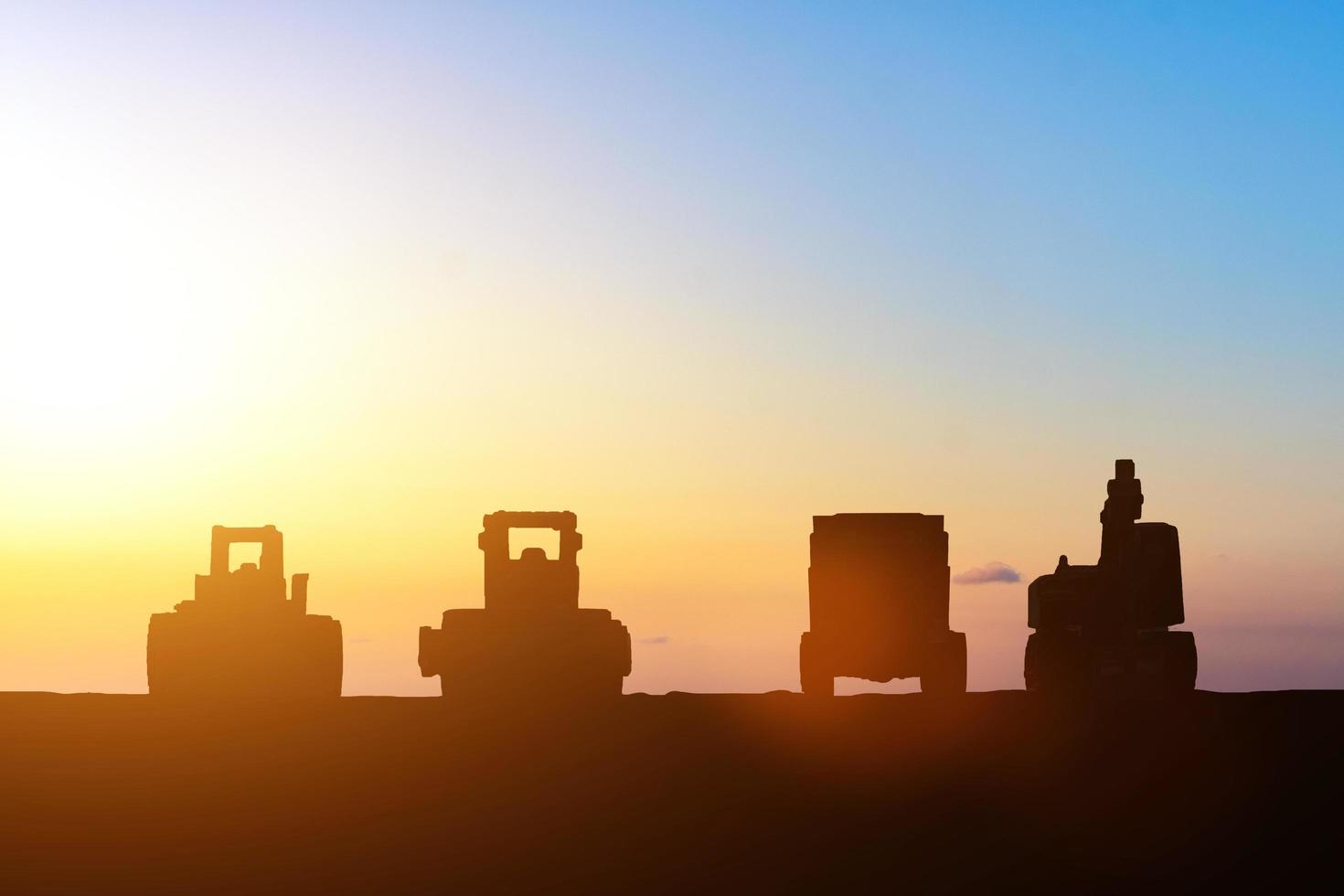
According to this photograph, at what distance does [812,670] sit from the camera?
2781 cm

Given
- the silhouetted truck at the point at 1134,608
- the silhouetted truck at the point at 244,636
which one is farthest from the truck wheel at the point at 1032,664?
the silhouetted truck at the point at 244,636

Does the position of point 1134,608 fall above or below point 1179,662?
above

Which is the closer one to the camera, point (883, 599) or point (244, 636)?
point (883, 599)

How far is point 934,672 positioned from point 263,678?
36.3 feet

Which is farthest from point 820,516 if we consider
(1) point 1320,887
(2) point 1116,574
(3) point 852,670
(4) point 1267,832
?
(1) point 1320,887

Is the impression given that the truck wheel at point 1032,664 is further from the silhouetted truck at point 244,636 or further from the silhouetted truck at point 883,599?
the silhouetted truck at point 244,636

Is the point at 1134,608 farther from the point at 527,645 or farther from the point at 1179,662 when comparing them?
the point at 527,645

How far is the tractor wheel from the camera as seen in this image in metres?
27.4

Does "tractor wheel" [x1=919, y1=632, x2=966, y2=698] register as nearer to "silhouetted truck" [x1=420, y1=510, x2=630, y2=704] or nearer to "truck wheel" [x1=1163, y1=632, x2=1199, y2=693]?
"truck wheel" [x1=1163, y1=632, x2=1199, y2=693]

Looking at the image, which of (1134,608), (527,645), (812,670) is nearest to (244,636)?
(527,645)

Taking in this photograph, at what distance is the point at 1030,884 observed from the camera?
566 inches

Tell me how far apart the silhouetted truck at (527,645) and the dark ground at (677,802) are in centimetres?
316

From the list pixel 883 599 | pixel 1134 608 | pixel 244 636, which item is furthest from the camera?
pixel 244 636

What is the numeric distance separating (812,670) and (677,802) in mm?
10571
